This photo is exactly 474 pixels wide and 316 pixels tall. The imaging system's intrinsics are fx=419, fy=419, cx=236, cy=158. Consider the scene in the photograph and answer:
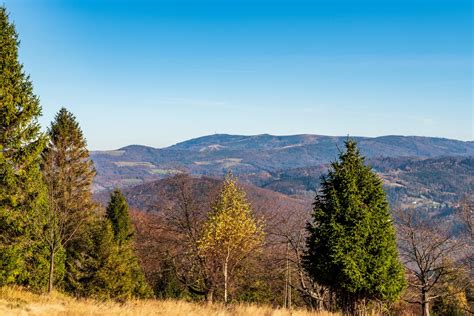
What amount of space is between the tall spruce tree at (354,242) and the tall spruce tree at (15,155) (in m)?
13.7

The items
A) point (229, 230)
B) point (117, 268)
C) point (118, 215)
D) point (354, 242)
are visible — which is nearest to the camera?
point (354, 242)

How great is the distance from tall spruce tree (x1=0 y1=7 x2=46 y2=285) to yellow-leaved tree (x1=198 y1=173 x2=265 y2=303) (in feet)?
41.2

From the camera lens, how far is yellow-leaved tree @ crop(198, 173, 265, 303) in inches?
1177

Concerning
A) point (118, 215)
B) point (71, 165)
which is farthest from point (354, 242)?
point (118, 215)

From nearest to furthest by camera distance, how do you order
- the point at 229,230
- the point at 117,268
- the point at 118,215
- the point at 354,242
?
1. the point at 354,242
2. the point at 229,230
3. the point at 117,268
4. the point at 118,215

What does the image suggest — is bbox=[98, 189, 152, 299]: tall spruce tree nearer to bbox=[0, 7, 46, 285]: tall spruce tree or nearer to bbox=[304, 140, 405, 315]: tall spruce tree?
bbox=[0, 7, 46, 285]: tall spruce tree

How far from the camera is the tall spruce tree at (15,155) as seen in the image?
18.4 meters

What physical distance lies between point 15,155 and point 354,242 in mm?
16000

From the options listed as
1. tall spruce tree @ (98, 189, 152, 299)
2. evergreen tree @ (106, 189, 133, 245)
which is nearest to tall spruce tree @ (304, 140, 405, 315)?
tall spruce tree @ (98, 189, 152, 299)

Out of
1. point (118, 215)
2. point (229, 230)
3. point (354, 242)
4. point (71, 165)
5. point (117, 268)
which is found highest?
point (71, 165)

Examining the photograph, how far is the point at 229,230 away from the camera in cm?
3023

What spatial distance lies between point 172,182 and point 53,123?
1097 cm

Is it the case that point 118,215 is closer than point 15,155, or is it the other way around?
point 15,155

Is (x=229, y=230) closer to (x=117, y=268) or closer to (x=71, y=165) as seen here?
(x=117, y=268)
